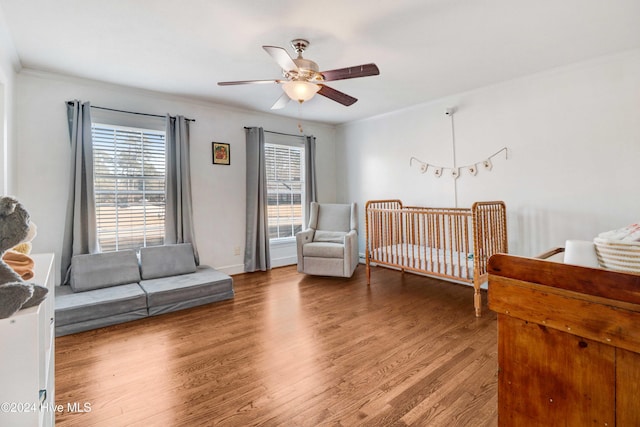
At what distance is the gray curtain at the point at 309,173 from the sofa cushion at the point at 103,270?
2517mm

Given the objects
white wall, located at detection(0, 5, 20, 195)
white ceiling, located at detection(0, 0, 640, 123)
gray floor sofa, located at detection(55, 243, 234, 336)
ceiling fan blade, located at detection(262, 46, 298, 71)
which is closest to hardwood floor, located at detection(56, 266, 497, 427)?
gray floor sofa, located at detection(55, 243, 234, 336)

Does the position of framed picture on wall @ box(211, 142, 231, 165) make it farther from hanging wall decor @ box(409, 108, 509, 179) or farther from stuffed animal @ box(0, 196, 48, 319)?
stuffed animal @ box(0, 196, 48, 319)

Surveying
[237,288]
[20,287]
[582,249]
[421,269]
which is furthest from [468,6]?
[237,288]

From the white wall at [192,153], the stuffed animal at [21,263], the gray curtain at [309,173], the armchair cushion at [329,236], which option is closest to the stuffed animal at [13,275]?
the stuffed animal at [21,263]

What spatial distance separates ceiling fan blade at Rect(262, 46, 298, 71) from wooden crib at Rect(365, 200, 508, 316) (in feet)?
6.53

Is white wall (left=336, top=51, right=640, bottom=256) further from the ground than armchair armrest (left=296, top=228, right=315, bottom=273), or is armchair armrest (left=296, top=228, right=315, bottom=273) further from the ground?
white wall (left=336, top=51, right=640, bottom=256)

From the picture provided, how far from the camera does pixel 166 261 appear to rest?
3285 millimetres

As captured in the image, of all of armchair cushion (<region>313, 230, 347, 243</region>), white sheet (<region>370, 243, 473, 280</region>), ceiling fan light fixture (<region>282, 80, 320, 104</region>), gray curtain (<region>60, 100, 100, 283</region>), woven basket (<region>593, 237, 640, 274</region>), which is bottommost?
white sheet (<region>370, 243, 473, 280</region>)

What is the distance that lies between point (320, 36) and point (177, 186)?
94.2 inches

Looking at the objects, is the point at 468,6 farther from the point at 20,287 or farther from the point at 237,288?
the point at 237,288

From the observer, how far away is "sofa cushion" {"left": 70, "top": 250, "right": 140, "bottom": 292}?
2.80 metres

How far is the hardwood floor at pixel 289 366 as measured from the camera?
1.48m

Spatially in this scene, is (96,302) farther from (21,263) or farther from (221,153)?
(221,153)

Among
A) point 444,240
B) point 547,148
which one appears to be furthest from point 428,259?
point 547,148
